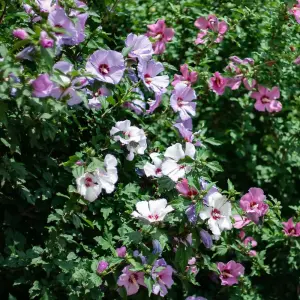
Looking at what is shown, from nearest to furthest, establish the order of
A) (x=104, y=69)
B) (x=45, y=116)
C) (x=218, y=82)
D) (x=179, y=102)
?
(x=45, y=116) → (x=104, y=69) → (x=179, y=102) → (x=218, y=82)

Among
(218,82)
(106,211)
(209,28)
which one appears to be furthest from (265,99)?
(106,211)

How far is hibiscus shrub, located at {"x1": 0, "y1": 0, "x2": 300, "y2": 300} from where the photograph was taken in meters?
2.01

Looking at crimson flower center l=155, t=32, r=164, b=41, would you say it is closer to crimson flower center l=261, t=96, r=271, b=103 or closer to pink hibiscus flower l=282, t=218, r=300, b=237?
crimson flower center l=261, t=96, r=271, b=103

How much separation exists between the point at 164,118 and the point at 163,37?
369mm

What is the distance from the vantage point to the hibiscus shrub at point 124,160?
201 centimetres

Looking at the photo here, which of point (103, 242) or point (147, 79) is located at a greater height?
point (147, 79)

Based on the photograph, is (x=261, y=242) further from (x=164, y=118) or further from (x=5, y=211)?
(x=5, y=211)

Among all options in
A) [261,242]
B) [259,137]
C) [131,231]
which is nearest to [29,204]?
[131,231]

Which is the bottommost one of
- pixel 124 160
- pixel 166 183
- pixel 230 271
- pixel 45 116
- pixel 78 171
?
pixel 230 271

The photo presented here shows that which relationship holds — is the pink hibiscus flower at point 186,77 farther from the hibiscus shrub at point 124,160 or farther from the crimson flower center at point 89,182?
the crimson flower center at point 89,182

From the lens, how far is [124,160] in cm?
238

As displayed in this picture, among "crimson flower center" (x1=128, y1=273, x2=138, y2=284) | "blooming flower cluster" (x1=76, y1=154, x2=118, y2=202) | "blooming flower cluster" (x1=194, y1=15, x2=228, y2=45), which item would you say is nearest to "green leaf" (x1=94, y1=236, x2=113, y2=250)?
"crimson flower center" (x1=128, y1=273, x2=138, y2=284)

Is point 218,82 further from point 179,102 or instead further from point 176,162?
point 176,162

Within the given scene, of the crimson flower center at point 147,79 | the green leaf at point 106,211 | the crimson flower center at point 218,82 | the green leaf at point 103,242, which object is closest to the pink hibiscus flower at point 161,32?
the crimson flower center at point 218,82
